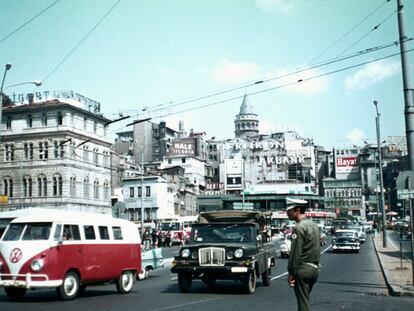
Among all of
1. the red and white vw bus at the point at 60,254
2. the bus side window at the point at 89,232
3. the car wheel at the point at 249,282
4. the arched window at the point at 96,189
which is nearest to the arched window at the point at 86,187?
Answer: the arched window at the point at 96,189

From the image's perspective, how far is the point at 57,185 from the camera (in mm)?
62000

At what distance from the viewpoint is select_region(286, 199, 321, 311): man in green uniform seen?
7.35 metres

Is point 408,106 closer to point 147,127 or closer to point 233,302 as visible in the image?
point 233,302

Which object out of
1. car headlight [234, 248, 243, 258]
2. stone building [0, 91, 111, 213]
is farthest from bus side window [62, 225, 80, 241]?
stone building [0, 91, 111, 213]

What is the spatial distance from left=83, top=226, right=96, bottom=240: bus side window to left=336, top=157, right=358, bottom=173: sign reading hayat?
496 feet

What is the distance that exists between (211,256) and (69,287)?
12.4 feet

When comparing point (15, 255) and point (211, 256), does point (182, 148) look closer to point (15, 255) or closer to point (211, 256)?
point (211, 256)

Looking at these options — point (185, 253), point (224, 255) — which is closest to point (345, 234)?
point (224, 255)

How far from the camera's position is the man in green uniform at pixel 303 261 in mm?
7348

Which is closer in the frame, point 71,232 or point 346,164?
point 71,232

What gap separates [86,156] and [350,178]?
4397 inches

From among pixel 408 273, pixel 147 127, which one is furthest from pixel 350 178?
pixel 408 273

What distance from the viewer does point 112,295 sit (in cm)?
1406

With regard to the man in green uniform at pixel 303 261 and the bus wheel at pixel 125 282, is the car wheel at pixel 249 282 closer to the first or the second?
the bus wheel at pixel 125 282
